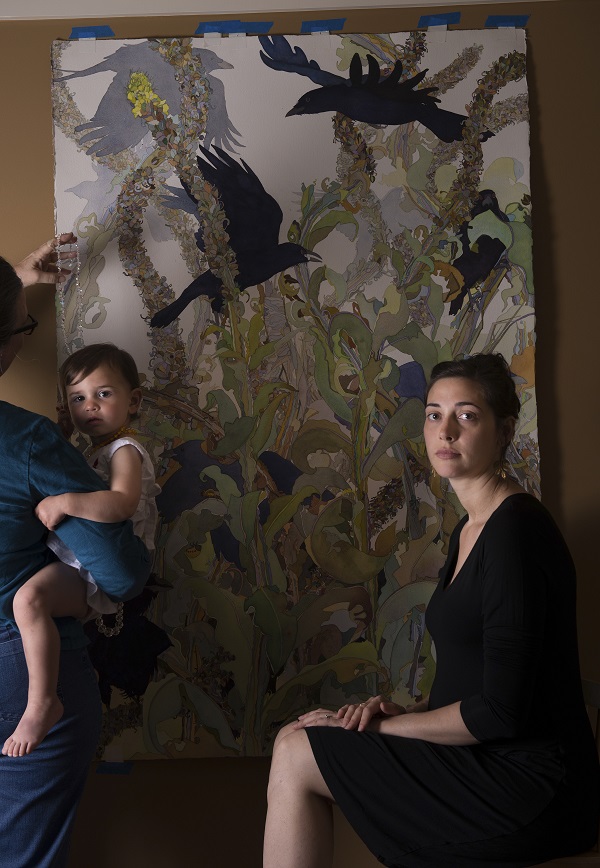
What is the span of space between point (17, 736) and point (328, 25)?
2100 millimetres

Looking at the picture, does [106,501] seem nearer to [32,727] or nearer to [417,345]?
[32,727]

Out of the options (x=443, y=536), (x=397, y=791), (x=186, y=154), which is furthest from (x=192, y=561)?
(x=186, y=154)

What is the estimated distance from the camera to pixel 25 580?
1.71 meters

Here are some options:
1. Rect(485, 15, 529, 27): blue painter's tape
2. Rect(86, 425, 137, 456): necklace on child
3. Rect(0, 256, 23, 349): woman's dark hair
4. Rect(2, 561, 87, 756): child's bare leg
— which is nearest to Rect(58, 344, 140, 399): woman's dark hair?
Rect(86, 425, 137, 456): necklace on child

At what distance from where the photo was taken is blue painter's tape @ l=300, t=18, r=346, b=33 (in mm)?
2443

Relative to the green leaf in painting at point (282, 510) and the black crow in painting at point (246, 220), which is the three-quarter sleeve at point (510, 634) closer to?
the green leaf in painting at point (282, 510)

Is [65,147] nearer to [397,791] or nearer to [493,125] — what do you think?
[493,125]

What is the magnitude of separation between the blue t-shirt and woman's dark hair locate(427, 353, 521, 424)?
2.94 ft

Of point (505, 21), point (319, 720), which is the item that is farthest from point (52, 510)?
point (505, 21)

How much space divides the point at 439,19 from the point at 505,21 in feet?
0.65

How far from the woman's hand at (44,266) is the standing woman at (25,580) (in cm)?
61

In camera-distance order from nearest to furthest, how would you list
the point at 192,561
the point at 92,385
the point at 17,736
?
the point at 17,736, the point at 92,385, the point at 192,561

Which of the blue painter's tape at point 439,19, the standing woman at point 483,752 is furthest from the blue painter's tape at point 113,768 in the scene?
the blue painter's tape at point 439,19

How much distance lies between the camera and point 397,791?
171 cm
